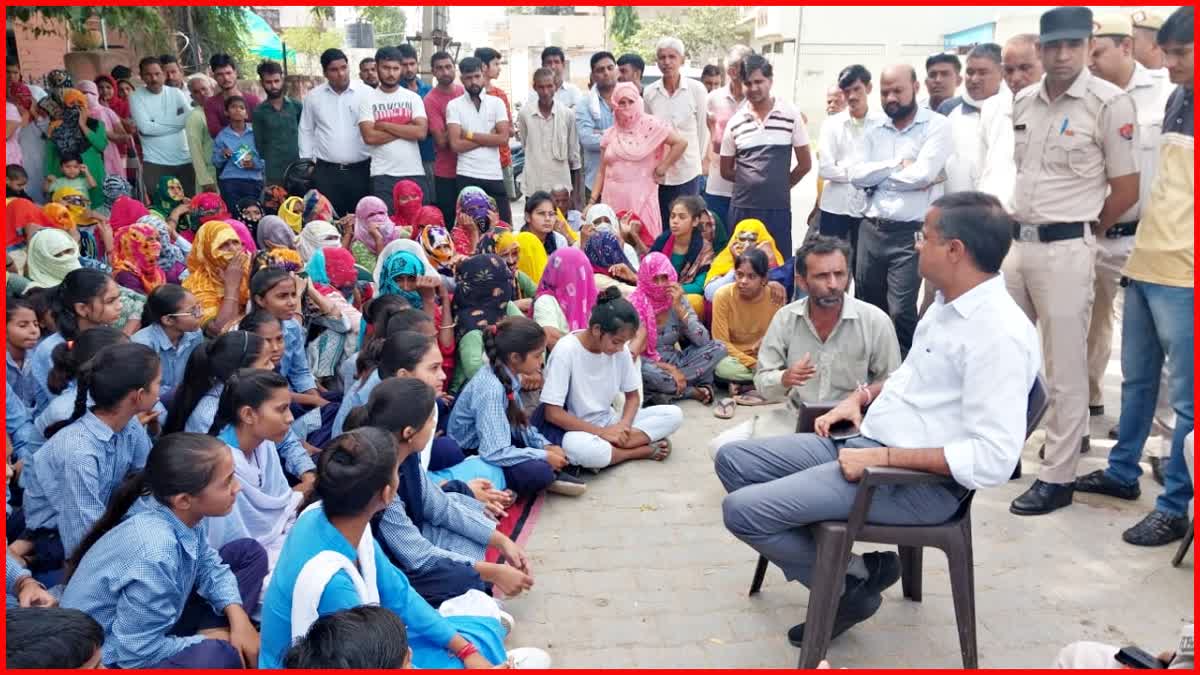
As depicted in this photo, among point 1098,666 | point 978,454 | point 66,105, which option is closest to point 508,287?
point 978,454

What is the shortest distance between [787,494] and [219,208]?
17.9ft

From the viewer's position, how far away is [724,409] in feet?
17.7

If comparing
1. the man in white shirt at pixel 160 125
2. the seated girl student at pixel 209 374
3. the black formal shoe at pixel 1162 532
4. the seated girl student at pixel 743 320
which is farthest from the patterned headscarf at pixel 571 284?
the man in white shirt at pixel 160 125

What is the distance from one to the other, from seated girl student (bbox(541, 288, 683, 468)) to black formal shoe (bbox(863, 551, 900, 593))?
1.75 m

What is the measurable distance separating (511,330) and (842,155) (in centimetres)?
286

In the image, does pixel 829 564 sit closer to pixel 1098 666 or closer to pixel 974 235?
pixel 1098 666

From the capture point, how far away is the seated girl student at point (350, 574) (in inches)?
91.7

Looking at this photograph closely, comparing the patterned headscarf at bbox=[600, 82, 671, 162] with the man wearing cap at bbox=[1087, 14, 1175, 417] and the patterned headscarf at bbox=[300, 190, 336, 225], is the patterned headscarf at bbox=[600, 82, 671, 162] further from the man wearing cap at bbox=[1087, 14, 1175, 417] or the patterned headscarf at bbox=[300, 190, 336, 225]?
the man wearing cap at bbox=[1087, 14, 1175, 417]

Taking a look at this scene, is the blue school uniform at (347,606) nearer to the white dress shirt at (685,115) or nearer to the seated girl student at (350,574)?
the seated girl student at (350,574)

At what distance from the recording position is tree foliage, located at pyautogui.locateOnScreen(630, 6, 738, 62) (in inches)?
1507

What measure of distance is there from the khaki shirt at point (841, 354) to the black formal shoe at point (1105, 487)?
1020mm

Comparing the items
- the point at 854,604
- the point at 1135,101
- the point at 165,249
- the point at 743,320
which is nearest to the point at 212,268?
the point at 165,249

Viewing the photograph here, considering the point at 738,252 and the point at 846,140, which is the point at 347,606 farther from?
the point at 846,140

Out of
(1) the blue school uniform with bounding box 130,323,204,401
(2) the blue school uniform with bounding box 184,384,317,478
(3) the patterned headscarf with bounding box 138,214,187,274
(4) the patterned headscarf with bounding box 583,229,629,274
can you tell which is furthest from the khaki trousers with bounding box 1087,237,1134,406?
(3) the patterned headscarf with bounding box 138,214,187,274
